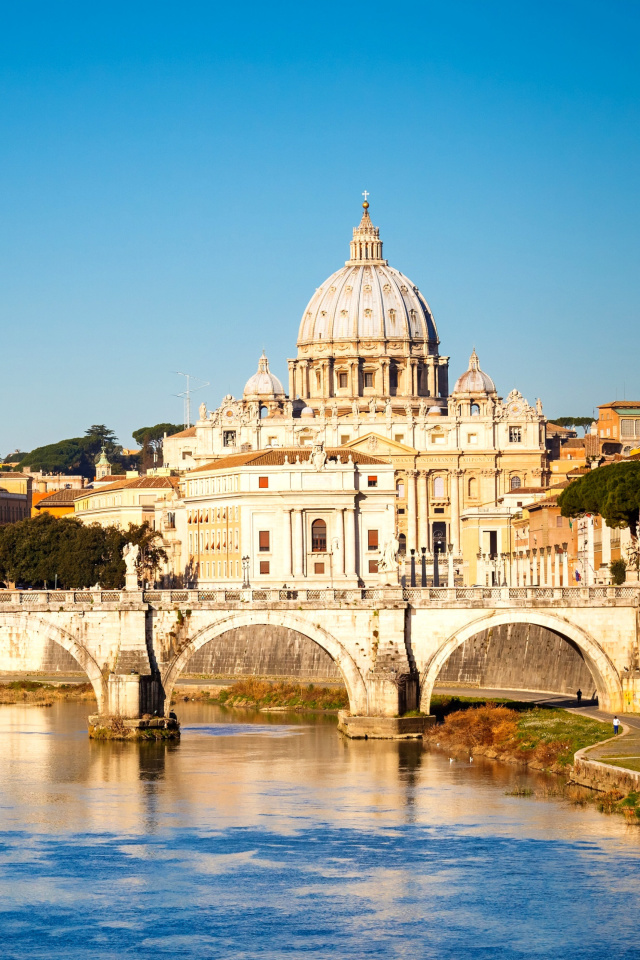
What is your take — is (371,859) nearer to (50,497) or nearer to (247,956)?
(247,956)

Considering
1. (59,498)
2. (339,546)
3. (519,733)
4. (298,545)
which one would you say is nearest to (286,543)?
(298,545)

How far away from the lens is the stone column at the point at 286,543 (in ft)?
335

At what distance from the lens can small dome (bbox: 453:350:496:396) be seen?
15112 centimetres

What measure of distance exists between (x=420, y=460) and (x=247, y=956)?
10709 centimetres

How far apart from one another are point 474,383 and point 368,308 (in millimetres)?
13385

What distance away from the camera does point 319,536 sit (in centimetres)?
10212

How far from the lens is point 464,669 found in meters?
65.2

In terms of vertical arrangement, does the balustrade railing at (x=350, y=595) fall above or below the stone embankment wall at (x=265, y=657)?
above

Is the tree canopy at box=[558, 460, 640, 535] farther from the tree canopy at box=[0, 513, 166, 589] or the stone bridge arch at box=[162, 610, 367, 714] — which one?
the tree canopy at box=[0, 513, 166, 589]

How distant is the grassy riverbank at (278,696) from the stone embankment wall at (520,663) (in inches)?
141

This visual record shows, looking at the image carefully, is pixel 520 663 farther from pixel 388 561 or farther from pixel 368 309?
pixel 368 309

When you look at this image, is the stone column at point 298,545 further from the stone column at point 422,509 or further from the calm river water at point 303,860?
the calm river water at point 303,860

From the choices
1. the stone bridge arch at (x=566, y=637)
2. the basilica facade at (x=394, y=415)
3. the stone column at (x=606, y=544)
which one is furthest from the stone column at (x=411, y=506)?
the stone bridge arch at (x=566, y=637)

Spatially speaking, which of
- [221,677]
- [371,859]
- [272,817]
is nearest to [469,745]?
[272,817]
